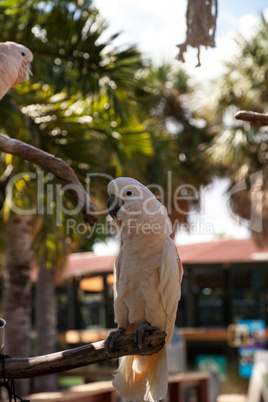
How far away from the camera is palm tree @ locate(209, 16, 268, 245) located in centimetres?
872

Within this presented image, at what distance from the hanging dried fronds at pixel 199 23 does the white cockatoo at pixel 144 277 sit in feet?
3.37

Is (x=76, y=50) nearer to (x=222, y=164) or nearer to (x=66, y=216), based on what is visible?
(x=66, y=216)

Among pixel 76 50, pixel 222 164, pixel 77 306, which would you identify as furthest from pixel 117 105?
pixel 77 306

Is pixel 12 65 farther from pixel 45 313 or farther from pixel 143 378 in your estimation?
pixel 45 313

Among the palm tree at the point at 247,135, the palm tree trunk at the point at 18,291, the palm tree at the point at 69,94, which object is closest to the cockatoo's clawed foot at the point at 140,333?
the palm tree at the point at 69,94

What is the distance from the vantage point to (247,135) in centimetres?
893

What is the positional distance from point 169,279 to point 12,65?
1373 millimetres

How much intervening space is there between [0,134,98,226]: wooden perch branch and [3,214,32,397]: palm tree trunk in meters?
3.32

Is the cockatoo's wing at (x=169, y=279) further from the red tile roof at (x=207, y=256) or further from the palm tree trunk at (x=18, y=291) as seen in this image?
the red tile roof at (x=207, y=256)

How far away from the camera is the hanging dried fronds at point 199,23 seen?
9.02 feet

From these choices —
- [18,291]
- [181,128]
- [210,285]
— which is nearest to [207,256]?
[210,285]

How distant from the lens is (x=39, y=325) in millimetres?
7453

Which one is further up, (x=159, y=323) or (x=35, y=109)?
(x=35, y=109)

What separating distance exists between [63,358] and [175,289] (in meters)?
0.60
